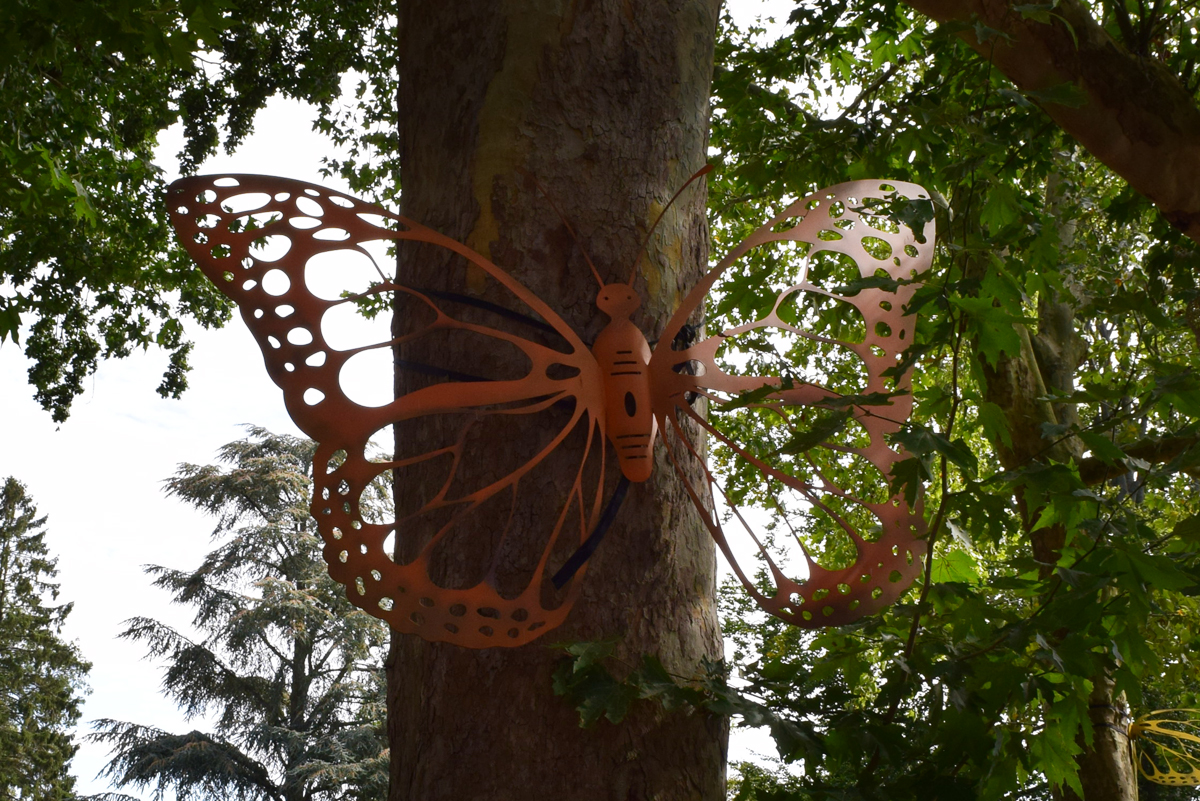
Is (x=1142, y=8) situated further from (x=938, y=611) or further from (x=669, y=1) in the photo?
(x=938, y=611)

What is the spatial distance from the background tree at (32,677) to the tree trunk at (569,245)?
2042 centimetres

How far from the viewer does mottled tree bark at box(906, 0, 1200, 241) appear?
7.61 feet

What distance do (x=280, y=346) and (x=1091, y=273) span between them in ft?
17.0

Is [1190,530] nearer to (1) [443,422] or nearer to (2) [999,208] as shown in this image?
(2) [999,208]

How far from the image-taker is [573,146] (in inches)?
67.5

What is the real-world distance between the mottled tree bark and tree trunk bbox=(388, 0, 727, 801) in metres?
0.80

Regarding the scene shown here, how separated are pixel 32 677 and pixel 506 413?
71.1 feet

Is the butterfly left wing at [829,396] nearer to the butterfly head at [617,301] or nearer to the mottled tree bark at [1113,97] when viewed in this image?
the butterfly head at [617,301]

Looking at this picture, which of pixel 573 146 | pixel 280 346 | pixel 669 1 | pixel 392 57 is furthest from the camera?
pixel 392 57

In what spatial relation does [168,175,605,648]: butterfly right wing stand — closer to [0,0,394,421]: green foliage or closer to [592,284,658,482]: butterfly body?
[592,284,658,482]: butterfly body

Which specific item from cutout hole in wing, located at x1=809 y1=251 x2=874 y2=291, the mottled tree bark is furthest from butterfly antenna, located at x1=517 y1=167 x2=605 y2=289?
cutout hole in wing, located at x1=809 y1=251 x2=874 y2=291

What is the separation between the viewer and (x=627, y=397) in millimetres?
1542

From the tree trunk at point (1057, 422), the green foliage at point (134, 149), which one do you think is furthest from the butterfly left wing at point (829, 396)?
the green foliage at point (134, 149)

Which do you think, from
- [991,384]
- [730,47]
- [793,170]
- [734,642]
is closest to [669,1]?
[793,170]
